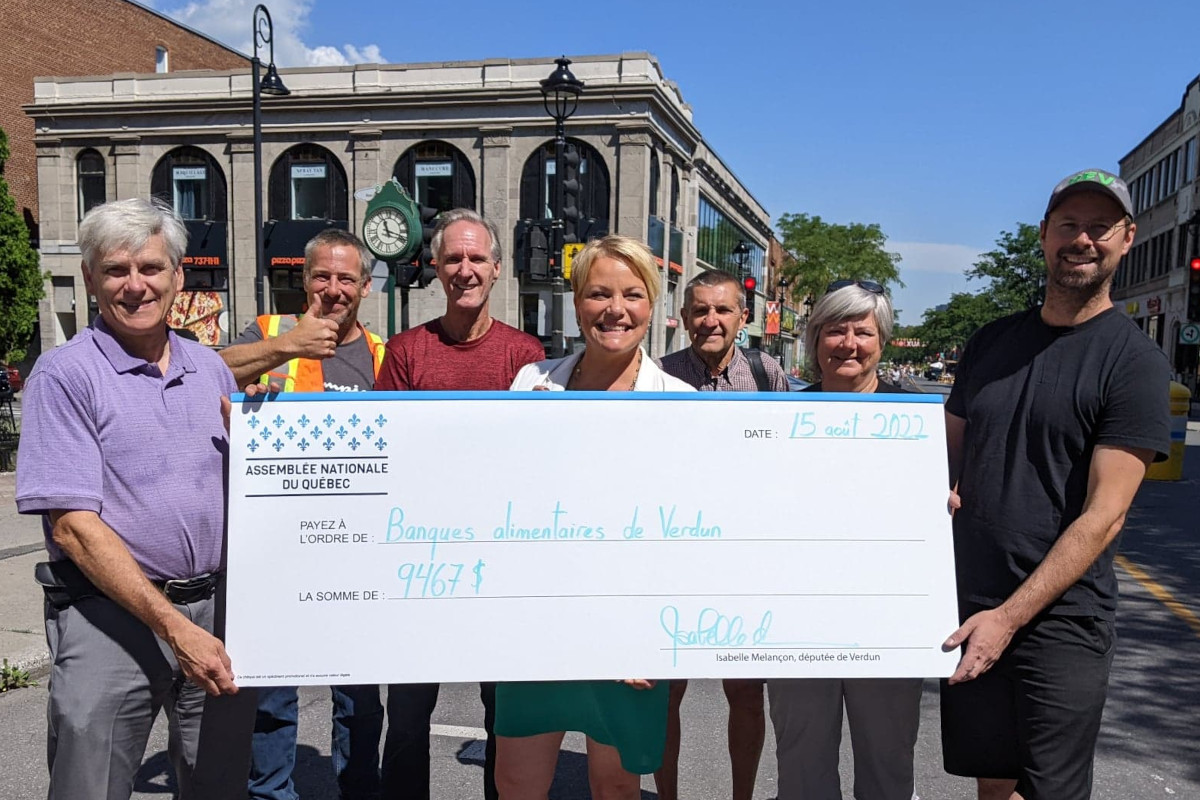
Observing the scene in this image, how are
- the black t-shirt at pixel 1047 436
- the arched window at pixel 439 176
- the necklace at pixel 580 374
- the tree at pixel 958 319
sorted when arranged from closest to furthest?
the black t-shirt at pixel 1047 436
the necklace at pixel 580 374
the arched window at pixel 439 176
the tree at pixel 958 319

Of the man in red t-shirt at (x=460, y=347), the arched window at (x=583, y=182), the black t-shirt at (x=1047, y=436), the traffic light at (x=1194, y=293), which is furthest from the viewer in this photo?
the arched window at (x=583, y=182)

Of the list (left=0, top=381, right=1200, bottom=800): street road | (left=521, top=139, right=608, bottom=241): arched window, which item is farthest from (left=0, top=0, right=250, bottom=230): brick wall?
(left=0, top=381, right=1200, bottom=800): street road

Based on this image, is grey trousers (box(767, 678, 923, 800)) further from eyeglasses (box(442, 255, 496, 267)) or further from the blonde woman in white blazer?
eyeglasses (box(442, 255, 496, 267))

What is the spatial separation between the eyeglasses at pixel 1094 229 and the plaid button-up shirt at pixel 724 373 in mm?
1494

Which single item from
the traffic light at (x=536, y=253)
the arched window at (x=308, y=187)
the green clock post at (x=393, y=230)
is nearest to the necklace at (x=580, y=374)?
the green clock post at (x=393, y=230)

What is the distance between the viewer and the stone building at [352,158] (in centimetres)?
2947

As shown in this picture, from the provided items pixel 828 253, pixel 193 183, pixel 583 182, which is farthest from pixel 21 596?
pixel 828 253

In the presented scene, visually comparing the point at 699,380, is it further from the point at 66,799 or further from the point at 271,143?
the point at 271,143

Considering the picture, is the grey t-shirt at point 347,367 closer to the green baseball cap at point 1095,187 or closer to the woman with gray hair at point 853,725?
the woman with gray hair at point 853,725

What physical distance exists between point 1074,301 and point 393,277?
10.8 meters

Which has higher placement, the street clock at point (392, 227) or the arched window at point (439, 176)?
the arched window at point (439, 176)

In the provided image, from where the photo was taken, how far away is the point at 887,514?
8.23 feet

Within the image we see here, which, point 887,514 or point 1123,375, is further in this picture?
point 887,514

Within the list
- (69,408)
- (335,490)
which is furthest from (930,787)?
(69,408)
